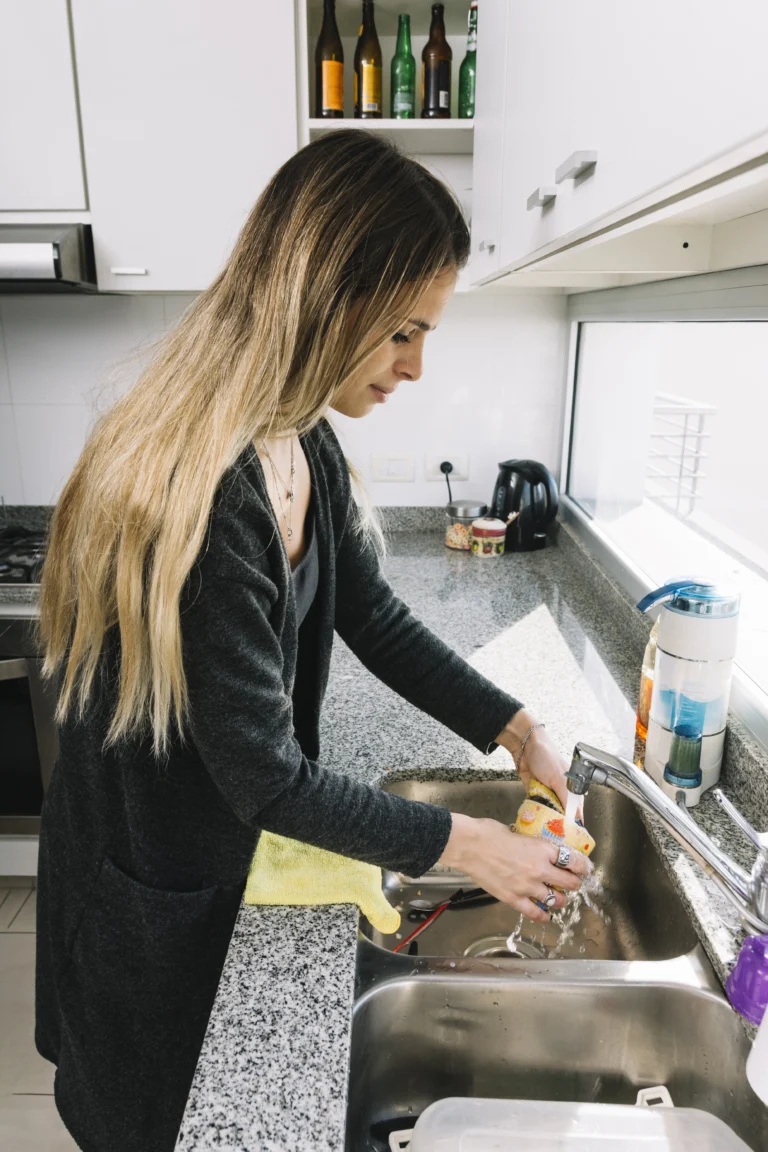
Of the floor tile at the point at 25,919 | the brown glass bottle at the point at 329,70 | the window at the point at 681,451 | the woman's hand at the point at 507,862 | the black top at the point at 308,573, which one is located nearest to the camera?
the woman's hand at the point at 507,862

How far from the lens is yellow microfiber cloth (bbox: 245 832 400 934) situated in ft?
2.75

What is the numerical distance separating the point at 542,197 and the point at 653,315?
0.66 metres

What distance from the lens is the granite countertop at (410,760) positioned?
0.64 meters

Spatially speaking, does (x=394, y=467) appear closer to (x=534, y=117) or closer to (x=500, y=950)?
(x=534, y=117)

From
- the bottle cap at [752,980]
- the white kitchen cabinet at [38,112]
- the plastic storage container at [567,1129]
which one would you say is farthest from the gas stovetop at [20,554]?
the bottle cap at [752,980]

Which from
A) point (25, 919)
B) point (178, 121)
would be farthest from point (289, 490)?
point (25, 919)

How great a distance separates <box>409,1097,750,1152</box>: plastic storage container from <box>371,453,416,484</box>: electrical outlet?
1.71 metres

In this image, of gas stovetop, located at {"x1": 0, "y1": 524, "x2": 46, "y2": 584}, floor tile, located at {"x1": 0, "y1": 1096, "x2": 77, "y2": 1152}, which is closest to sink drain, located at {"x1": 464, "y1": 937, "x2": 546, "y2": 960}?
floor tile, located at {"x1": 0, "y1": 1096, "x2": 77, "y2": 1152}

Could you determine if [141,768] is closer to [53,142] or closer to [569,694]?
[569,694]

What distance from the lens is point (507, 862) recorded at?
830mm

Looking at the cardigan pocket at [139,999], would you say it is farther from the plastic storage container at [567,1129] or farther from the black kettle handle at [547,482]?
the black kettle handle at [547,482]

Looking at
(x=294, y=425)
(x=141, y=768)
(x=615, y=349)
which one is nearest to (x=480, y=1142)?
(x=141, y=768)

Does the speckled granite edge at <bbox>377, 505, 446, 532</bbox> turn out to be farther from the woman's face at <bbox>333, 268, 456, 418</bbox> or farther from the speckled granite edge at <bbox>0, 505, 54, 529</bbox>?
the woman's face at <bbox>333, 268, 456, 418</bbox>

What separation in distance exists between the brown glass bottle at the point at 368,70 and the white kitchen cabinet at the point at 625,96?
2.53ft
